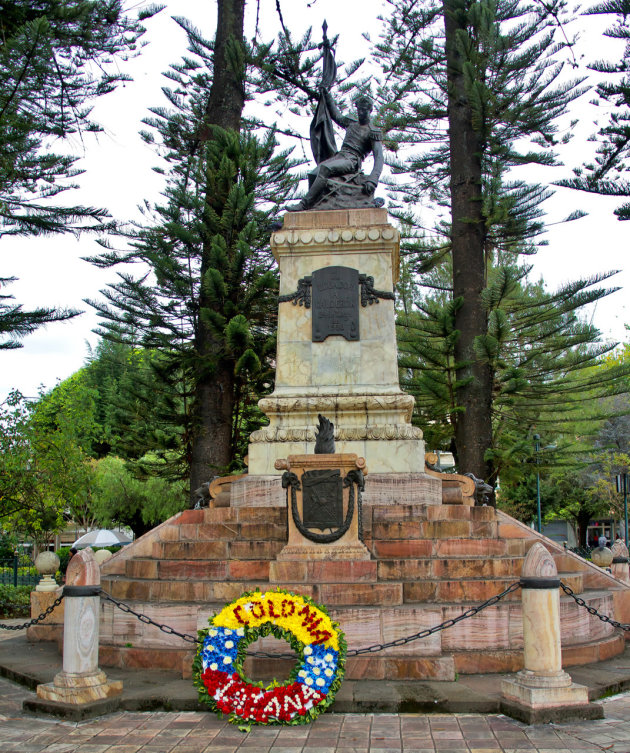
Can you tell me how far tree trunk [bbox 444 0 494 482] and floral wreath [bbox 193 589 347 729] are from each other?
1163cm

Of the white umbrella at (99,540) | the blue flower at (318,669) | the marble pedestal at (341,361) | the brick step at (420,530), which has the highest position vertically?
the marble pedestal at (341,361)

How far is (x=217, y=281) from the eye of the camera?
51.3ft

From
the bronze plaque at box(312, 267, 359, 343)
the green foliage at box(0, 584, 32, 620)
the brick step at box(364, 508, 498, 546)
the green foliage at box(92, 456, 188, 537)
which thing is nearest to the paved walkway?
the brick step at box(364, 508, 498, 546)

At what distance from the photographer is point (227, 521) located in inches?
347

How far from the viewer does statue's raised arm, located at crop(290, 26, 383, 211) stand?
11.4 metres

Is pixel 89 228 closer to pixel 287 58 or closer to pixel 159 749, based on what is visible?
pixel 287 58

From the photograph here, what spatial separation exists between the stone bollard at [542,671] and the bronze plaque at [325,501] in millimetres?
2080

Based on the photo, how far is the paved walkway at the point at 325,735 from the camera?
4801 mm

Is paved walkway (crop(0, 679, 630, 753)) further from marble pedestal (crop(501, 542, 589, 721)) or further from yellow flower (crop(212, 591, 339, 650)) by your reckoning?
yellow flower (crop(212, 591, 339, 650))

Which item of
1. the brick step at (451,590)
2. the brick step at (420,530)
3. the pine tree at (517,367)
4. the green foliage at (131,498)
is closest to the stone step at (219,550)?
the brick step at (420,530)

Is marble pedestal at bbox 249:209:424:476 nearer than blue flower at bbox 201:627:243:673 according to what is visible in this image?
No

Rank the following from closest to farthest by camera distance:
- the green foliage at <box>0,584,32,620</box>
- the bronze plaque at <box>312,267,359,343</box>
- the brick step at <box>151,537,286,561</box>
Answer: the brick step at <box>151,537,286,561</box> < the bronze plaque at <box>312,267,359,343</box> < the green foliage at <box>0,584,32,620</box>

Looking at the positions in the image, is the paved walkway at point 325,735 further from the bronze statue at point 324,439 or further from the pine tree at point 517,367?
the pine tree at point 517,367

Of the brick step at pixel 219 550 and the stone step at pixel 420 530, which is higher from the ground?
the stone step at pixel 420 530
